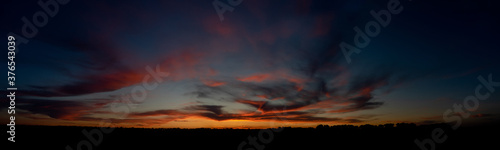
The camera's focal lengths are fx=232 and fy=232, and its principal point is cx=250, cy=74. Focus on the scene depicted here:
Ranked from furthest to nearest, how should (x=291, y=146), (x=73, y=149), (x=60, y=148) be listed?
(x=291, y=146) < (x=73, y=149) < (x=60, y=148)

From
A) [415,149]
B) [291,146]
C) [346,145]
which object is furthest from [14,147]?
[415,149]

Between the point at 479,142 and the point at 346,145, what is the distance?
27652 mm

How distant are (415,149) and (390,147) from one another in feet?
12.7

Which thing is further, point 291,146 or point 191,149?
point 291,146

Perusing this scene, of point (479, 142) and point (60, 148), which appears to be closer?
point (60, 148)

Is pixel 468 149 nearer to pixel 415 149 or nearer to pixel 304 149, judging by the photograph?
pixel 415 149

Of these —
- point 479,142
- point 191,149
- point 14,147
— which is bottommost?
point 479,142

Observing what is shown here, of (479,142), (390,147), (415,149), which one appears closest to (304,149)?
(390,147)

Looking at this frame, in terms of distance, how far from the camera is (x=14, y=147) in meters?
38.6

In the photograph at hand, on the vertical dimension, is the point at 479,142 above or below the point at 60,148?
below

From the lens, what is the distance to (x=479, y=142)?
47.0 m

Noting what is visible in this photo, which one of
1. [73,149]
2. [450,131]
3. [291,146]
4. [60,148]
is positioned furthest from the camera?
[450,131]

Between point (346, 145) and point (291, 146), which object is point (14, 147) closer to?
point (291, 146)

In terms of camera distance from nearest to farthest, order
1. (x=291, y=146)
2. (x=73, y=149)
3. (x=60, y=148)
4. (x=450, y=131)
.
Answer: (x=60, y=148) → (x=73, y=149) → (x=291, y=146) → (x=450, y=131)
